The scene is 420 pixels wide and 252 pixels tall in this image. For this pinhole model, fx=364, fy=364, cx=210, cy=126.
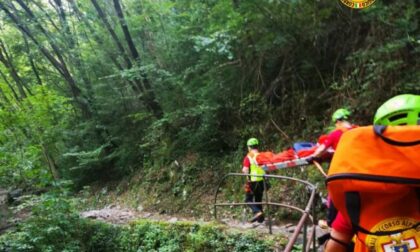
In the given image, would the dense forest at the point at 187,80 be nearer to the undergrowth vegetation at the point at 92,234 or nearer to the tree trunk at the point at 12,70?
the tree trunk at the point at 12,70

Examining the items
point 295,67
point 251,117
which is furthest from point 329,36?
point 251,117

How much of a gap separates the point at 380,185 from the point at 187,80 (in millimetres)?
11759

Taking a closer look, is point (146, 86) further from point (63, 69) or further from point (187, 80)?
point (63, 69)

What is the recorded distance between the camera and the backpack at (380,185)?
1594 mm

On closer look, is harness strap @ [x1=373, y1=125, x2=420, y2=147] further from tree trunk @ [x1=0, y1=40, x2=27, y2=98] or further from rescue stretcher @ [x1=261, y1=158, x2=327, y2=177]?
tree trunk @ [x1=0, y1=40, x2=27, y2=98]

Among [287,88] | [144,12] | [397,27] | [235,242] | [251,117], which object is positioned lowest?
[235,242]

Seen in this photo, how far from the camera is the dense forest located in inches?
352

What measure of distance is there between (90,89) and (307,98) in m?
11.6

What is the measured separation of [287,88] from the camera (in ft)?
36.2

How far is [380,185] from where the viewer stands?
163 cm

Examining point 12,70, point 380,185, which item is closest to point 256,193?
point 380,185

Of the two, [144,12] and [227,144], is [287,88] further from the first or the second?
[144,12]

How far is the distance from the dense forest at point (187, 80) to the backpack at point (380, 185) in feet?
21.3

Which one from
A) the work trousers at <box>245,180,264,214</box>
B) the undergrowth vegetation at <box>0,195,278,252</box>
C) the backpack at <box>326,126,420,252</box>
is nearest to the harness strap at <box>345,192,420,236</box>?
the backpack at <box>326,126,420,252</box>
